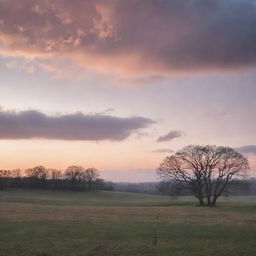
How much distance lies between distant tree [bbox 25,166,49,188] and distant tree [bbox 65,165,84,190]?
387 inches

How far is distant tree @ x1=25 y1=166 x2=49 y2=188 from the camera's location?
148625 mm

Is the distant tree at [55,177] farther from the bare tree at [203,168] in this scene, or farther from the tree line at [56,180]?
the bare tree at [203,168]

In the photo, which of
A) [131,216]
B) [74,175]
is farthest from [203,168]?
[74,175]

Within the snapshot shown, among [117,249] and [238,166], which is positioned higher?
[238,166]

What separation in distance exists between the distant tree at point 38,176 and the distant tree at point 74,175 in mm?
9819

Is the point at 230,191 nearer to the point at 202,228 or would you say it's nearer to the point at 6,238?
the point at 202,228

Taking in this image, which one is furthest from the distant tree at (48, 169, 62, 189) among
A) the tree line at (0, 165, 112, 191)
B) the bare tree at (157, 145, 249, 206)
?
the bare tree at (157, 145, 249, 206)

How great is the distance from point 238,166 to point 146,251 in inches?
2374

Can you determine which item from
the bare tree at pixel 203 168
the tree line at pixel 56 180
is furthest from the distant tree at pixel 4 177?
the bare tree at pixel 203 168

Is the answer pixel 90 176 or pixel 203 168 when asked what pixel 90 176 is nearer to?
pixel 90 176

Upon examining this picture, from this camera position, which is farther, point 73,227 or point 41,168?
point 41,168

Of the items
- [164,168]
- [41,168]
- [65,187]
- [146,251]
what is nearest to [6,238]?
[146,251]

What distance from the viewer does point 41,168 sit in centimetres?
17075

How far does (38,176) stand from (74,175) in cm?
Result: 1548
